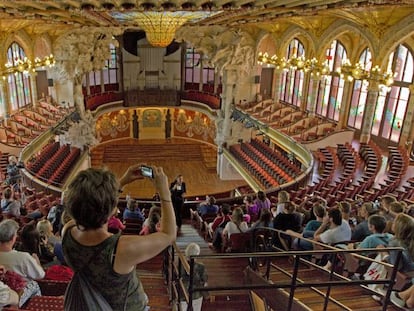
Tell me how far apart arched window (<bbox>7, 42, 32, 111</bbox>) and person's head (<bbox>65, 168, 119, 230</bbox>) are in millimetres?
22804

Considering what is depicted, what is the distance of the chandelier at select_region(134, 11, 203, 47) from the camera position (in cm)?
1076

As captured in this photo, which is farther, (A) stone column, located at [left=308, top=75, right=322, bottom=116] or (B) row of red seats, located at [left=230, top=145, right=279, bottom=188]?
(A) stone column, located at [left=308, top=75, right=322, bottom=116]

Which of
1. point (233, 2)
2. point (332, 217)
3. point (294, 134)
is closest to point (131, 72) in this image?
point (294, 134)

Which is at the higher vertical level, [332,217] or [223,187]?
[332,217]

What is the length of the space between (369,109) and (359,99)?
305cm

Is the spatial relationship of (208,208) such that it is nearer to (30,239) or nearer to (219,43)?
(30,239)

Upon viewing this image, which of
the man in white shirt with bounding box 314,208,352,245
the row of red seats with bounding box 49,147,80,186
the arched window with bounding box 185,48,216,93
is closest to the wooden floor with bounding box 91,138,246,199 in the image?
the row of red seats with bounding box 49,147,80,186

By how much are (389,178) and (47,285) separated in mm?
12285

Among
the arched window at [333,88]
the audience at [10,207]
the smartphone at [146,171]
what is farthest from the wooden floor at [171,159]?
the smartphone at [146,171]

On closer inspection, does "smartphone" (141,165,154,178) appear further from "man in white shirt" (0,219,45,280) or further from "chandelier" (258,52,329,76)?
"chandelier" (258,52,329,76)

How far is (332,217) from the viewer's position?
185 inches

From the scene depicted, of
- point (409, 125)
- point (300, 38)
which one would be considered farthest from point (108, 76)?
point (409, 125)

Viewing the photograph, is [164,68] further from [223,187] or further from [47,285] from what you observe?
[47,285]

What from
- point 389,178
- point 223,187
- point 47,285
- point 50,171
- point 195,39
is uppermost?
point 195,39
